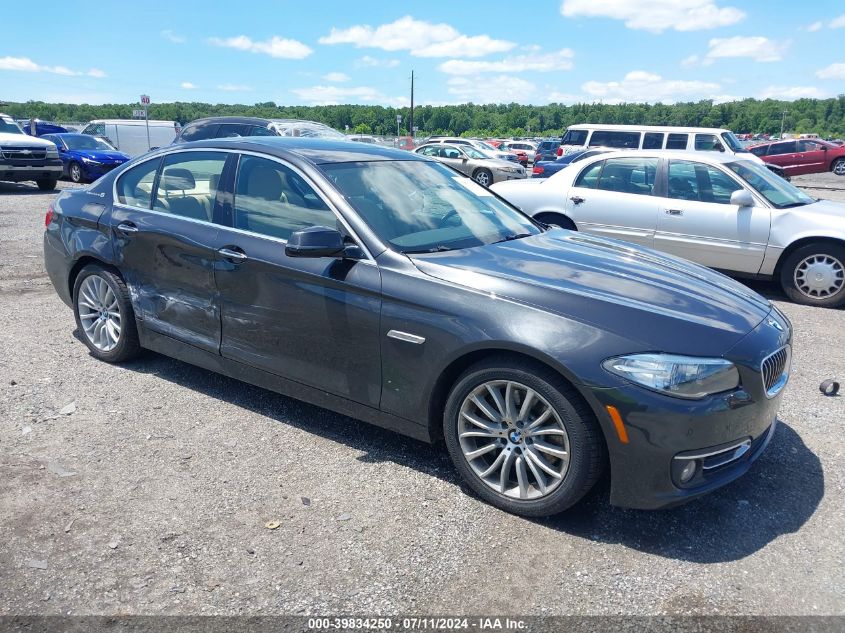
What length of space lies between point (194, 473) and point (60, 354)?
7.86 ft

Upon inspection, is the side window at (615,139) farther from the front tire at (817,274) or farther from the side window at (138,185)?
the side window at (138,185)

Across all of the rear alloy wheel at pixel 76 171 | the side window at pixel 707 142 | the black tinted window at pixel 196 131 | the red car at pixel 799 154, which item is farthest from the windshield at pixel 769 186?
the red car at pixel 799 154

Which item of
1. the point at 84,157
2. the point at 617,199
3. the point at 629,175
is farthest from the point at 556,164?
the point at 84,157

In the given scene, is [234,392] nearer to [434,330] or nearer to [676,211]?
[434,330]

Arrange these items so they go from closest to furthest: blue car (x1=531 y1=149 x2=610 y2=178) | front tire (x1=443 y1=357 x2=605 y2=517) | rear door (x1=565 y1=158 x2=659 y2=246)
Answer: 1. front tire (x1=443 y1=357 x2=605 y2=517)
2. rear door (x1=565 y1=158 x2=659 y2=246)
3. blue car (x1=531 y1=149 x2=610 y2=178)

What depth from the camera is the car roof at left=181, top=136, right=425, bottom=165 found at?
413cm

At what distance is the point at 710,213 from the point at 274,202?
5537 mm

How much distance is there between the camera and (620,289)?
11.0 feet

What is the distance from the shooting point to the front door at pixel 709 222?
24.9 feet

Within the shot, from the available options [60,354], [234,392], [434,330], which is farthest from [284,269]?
[60,354]

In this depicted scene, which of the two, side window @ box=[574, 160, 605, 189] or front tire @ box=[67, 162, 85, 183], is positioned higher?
side window @ box=[574, 160, 605, 189]

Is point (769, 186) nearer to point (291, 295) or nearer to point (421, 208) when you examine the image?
point (421, 208)

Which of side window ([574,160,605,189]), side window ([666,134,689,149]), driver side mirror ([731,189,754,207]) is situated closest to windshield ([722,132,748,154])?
side window ([666,134,689,149])

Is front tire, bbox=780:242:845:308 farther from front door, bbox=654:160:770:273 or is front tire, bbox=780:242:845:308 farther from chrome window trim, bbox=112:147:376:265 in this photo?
chrome window trim, bbox=112:147:376:265
